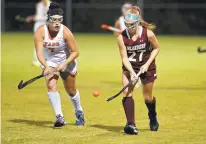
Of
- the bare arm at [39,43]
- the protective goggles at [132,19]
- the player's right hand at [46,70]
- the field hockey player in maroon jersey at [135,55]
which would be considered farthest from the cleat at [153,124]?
the bare arm at [39,43]

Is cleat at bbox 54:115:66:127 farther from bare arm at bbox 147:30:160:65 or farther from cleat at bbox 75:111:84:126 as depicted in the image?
bare arm at bbox 147:30:160:65

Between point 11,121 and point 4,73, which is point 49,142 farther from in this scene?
point 4,73

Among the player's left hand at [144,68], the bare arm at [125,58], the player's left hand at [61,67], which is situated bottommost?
the player's left hand at [61,67]

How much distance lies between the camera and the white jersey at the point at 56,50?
1080 centimetres

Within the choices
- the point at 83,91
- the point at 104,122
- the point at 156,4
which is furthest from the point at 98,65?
the point at 156,4

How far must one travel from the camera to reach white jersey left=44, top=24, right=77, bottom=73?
1080cm

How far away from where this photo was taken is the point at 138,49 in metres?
10.4

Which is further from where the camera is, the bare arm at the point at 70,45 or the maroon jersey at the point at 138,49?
the bare arm at the point at 70,45

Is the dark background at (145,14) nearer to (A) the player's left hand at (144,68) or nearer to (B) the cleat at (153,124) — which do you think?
(B) the cleat at (153,124)

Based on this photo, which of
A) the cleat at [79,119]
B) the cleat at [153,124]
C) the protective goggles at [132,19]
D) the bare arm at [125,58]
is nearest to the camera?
the protective goggles at [132,19]

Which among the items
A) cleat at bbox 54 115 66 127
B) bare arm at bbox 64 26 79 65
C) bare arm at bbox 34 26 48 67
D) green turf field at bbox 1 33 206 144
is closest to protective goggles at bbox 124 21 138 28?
bare arm at bbox 64 26 79 65

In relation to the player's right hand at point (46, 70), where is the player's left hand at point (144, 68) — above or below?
above

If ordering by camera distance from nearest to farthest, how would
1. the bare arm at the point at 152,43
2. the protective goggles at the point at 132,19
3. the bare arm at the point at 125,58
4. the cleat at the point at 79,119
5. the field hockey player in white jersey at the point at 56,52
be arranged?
the protective goggles at the point at 132,19, the bare arm at the point at 125,58, the bare arm at the point at 152,43, the field hockey player in white jersey at the point at 56,52, the cleat at the point at 79,119

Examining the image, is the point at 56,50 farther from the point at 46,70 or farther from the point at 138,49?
the point at 138,49
